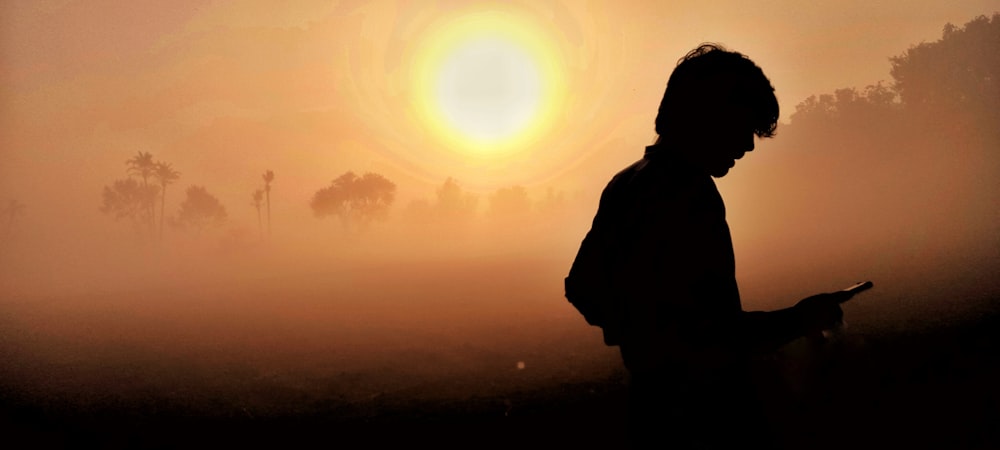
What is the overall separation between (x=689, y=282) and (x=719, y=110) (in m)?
0.63

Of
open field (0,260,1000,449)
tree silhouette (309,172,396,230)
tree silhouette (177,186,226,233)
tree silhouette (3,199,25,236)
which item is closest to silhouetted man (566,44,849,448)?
open field (0,260,1000,449)

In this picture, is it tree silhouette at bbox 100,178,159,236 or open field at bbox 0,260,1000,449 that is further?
tree silhouette at bbox 100,178,159,236

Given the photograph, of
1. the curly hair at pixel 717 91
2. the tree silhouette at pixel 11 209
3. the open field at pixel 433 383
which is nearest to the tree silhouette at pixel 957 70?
the open field at pixel 433 383

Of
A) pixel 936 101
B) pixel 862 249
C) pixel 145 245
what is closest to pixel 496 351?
pixel 862 249

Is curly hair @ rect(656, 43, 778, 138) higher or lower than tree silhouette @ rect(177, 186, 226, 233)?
lower

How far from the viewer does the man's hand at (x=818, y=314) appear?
160 cm

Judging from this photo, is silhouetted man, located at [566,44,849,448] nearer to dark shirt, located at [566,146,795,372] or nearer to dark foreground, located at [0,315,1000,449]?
dark shirt, located at [566,146,795,372]

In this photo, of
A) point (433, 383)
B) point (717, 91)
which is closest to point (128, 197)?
point (433, 383)

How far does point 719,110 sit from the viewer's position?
1817mm

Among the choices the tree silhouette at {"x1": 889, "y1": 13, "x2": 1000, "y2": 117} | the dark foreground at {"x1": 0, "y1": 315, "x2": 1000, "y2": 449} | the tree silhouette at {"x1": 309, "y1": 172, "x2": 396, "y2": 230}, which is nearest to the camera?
the dark foreground at {"x1": 0, "y1": 315, "x2": 1000, "y2": 449}

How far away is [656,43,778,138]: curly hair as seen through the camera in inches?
71.6

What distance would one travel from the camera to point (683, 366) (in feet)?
5.38

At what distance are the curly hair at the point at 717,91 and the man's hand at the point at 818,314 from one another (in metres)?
0.60

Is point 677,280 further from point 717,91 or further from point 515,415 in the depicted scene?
point 515,415
